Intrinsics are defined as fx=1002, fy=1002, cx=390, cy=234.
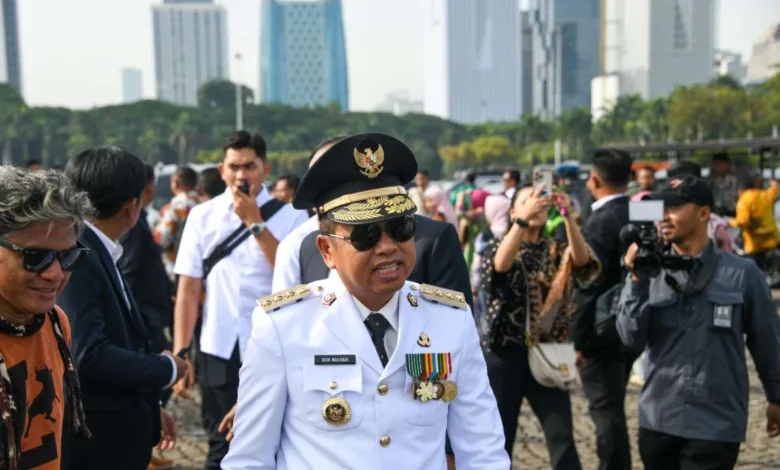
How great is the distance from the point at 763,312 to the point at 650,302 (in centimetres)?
43

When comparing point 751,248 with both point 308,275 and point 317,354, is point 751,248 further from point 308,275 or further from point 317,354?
point 317,354

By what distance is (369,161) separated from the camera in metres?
2.47

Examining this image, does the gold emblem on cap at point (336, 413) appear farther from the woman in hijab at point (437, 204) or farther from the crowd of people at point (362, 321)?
the woman in hijab at point (437, 204)

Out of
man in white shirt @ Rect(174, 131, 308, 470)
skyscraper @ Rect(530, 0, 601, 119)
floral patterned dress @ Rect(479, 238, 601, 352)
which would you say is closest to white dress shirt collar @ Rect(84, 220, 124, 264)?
man in white shirt @ Rect(174, 131, 308, 470)

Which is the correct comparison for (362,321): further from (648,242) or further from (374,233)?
(648,242)

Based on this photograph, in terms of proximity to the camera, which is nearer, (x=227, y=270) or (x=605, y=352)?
(x=227, y=270)

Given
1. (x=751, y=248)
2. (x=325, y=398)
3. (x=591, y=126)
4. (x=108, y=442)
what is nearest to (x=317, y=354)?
(x=325, y=398)

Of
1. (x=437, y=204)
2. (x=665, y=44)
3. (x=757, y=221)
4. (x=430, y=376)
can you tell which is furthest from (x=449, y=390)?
(x=665, y=44)

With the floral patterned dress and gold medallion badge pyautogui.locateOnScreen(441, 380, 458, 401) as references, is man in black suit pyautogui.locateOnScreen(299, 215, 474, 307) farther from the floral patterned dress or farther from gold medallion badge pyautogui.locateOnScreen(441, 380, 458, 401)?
gold medallion badge pyautogui.locateOnScreen(441, 380, 458, 401)

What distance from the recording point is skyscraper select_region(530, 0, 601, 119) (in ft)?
568

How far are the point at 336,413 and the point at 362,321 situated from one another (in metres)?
0.24

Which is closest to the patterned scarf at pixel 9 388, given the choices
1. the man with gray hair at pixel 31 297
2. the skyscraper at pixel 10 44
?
the man with gray hair at pixel 31 297

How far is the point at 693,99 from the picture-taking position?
73000mm

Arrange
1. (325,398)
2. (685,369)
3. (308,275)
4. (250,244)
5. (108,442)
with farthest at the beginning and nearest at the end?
(250,244), (685,369), (308,275), (108,442), (325,398)
